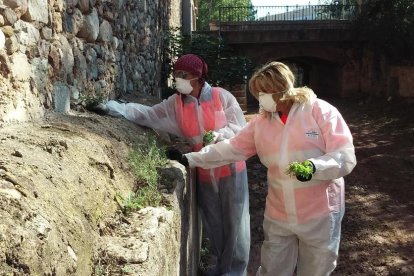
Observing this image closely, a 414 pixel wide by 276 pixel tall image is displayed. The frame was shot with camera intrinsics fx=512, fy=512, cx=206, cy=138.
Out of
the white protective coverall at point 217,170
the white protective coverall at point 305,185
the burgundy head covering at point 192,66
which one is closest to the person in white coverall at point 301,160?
the white protective coverall at point 305,185

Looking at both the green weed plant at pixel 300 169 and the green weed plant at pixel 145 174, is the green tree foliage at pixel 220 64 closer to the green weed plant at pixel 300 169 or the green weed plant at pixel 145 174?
the green weed plant at pixel 145 174

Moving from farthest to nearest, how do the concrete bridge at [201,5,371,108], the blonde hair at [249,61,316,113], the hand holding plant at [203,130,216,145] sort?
the concrete bridge at [201,5,371,108] < the hand holding plant at [203,130,216,145] < the blonde hair at [249,61,316,113]

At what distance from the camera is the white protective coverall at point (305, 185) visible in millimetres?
2572

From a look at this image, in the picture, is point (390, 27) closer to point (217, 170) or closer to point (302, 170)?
point (217, 170)

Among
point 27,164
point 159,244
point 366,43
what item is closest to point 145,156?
point 159,244

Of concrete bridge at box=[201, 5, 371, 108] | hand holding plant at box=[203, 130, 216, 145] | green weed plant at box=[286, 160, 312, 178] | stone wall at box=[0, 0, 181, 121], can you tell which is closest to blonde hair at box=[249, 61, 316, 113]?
green weed plant at box=[286, 160, 312, 178]

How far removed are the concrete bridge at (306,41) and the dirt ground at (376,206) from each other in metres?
4.78

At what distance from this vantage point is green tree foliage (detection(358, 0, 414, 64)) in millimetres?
13484

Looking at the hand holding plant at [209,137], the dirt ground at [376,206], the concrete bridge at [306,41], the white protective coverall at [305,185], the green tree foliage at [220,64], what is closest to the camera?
the white protective coverall at [305,185]

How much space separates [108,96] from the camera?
4.04 meters

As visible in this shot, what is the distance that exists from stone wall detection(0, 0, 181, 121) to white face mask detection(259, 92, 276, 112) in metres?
1.17

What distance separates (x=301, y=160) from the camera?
2643 millimetres

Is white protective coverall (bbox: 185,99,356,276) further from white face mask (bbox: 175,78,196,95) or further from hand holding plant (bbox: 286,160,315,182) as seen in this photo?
white face mask (bbox: 175,78,196,95)

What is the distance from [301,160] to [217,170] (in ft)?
2.60
